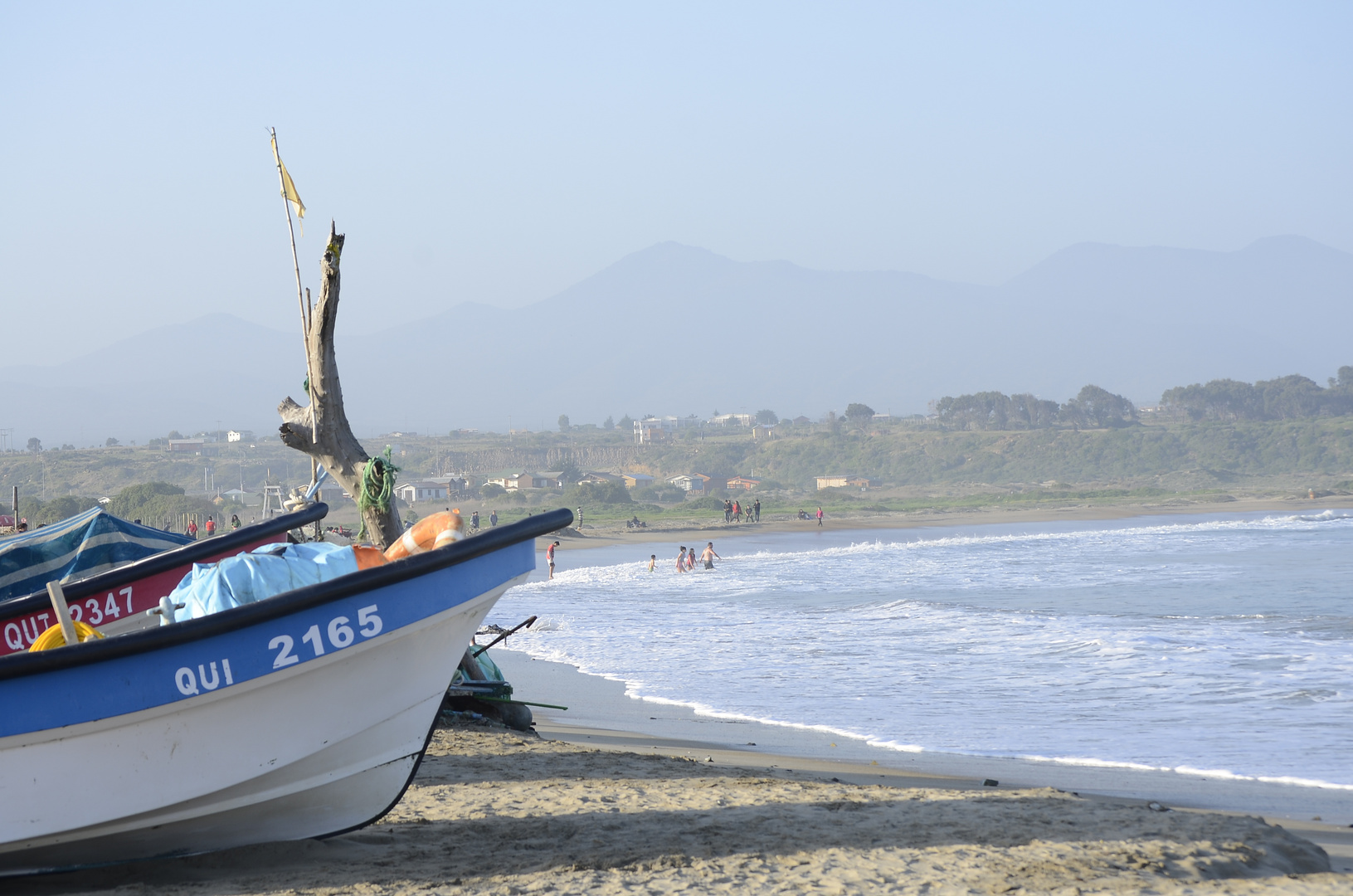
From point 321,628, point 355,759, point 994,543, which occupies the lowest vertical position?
point 994,543

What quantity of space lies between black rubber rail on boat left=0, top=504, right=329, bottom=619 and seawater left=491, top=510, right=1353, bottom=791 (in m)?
5.61

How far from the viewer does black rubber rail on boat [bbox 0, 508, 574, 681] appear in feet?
14.8

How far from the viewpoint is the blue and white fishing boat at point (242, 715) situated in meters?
4.62

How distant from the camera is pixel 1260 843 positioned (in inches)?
222

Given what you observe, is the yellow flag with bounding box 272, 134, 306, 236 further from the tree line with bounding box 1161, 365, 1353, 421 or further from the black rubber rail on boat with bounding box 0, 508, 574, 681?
the tree line with bounding box 1161, 365, 1353, 421

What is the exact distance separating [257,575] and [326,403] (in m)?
3.87

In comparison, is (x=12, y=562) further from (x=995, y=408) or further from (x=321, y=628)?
(x=995, y=408)

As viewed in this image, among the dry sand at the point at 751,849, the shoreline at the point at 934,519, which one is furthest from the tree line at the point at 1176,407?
the dry sand at the point at 751,849

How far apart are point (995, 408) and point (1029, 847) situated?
12666 centimetres

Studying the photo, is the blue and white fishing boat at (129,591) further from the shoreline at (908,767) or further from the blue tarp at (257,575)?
the shoreline at (908,767)

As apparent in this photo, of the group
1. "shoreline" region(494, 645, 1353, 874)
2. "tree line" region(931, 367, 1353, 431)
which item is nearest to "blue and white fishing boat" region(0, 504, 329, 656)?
"shoreline" region(494, 645, 1353, 874)

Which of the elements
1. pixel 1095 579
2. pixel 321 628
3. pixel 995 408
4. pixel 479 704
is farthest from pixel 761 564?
pixel 995 408

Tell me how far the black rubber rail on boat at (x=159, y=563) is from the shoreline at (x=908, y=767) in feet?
11.4

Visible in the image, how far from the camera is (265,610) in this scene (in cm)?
473
